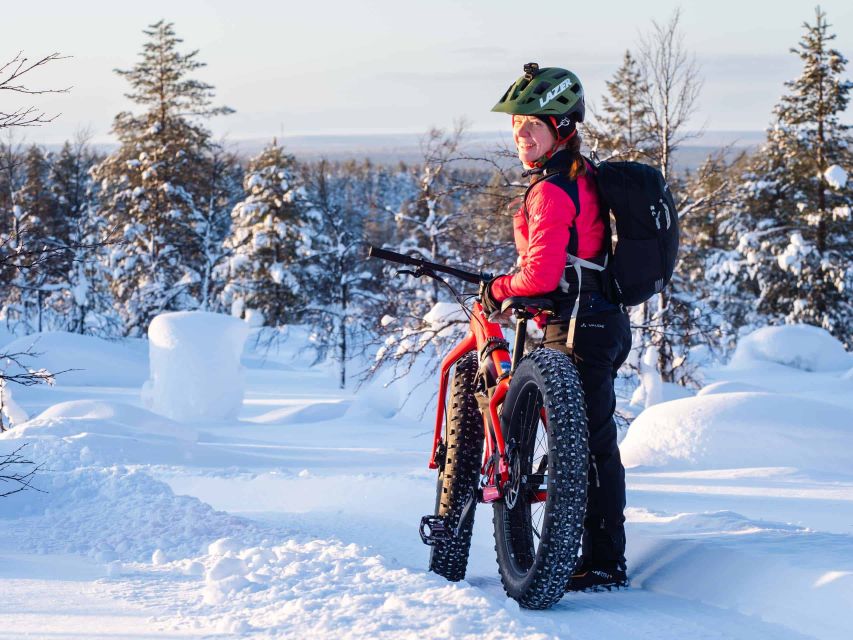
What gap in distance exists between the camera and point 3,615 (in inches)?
153

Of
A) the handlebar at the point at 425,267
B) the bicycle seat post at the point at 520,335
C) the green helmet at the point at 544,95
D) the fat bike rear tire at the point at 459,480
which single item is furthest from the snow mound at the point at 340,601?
the green helmet at the point at 544,95

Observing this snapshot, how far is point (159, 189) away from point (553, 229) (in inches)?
1435

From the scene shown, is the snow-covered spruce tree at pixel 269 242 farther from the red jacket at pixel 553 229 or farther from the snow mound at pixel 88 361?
the red jacket at pixel 553 229

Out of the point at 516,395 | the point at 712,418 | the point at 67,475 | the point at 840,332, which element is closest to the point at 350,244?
the point at 840,332

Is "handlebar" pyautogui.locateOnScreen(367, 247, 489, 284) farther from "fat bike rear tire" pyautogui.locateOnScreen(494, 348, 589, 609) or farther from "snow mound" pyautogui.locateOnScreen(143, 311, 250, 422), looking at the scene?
"snow mound" pyautogui.locateOnScreen(143, 311, 250, 422)

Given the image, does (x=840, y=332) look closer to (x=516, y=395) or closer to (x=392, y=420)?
(x=392, y=420)

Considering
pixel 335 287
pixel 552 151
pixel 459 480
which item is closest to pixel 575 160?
pixel 552 151

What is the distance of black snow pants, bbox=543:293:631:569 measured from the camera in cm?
414

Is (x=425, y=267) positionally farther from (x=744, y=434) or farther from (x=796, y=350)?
(x=796, y=350)

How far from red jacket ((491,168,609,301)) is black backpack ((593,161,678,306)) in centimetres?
9

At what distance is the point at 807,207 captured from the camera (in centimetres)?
3319

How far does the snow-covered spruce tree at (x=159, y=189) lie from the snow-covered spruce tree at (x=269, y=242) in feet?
5.49

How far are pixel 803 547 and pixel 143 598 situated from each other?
2.73 meters

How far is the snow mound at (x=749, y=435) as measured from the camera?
374 inches
